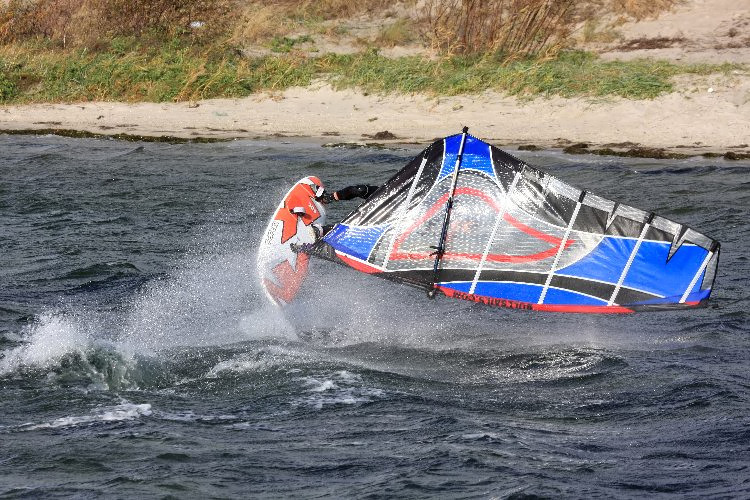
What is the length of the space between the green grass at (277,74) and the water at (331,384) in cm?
612

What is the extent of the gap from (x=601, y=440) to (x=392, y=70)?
51.5 ft

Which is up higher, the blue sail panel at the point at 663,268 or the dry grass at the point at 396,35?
the dry grass at the point at 396,35

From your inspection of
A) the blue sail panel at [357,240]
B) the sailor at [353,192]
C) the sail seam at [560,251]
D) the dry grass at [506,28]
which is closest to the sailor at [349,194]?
the sailor at [353,192]

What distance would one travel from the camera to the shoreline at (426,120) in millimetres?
21281

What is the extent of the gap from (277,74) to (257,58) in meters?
1.29

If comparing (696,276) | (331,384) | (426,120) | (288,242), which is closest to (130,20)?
(426,120)

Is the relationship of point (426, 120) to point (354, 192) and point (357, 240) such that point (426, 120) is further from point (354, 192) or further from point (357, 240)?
point (357, 240)

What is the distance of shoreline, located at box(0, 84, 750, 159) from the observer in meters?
21.3

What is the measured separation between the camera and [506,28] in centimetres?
2497

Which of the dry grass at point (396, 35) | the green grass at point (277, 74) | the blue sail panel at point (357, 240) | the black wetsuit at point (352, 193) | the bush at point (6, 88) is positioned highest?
the dry grass at point (396, 35)

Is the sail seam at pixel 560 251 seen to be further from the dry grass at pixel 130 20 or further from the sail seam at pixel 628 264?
the dry grass at pixel 130 20

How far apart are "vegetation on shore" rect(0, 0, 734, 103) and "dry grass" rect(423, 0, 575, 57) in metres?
0.03

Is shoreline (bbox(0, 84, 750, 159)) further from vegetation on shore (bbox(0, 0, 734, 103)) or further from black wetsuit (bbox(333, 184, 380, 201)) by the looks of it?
black wetsuit (bbox(333, 184, 380, 201))

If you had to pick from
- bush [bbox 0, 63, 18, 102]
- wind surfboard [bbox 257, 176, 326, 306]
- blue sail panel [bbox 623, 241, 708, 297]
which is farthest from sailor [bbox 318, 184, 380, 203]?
bush [bbox 0, 63, 18, 102]
